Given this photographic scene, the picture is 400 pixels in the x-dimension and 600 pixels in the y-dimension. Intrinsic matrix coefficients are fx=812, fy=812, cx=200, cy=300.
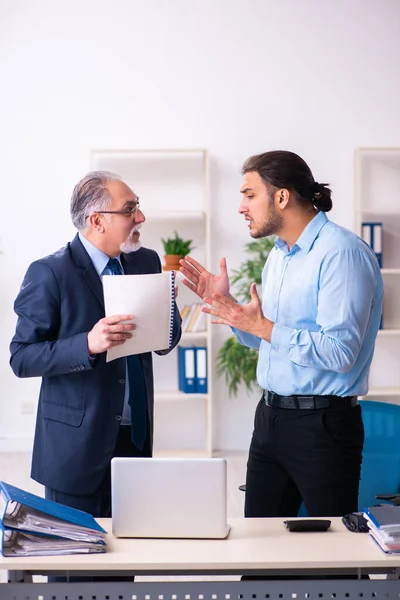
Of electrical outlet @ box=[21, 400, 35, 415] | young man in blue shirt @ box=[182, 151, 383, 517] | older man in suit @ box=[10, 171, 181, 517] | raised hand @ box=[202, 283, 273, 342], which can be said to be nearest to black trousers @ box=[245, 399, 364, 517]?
young man in blue shirt @ box=[182, 151, 383, 517]

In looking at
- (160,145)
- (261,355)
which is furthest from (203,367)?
(261,355)

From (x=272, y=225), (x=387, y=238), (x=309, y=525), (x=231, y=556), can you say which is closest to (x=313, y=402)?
(x=309, y=525)

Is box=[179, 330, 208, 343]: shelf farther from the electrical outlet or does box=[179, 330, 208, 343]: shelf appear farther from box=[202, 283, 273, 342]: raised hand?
box=[202, 283, 273, 342]: raised hand

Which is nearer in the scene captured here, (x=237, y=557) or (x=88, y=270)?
(x=237, y=557)

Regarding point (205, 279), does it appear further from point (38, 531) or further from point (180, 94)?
point (180, 94)

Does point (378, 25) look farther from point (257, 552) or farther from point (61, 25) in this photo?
point (257, 552)

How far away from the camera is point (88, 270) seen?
2566 mm

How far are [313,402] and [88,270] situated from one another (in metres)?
0.81

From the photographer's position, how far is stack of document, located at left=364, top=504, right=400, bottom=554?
1.98 m

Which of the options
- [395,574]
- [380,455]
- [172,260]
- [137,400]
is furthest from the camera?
[172,260]

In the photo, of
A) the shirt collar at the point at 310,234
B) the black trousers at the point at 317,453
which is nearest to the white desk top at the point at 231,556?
the black trousers at the point at 317,453

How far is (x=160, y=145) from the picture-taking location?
6.04 meters

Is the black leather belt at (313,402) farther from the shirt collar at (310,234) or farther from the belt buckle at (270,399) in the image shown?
the shirt collar at (310,234)

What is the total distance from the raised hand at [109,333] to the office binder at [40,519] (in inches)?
19.4
